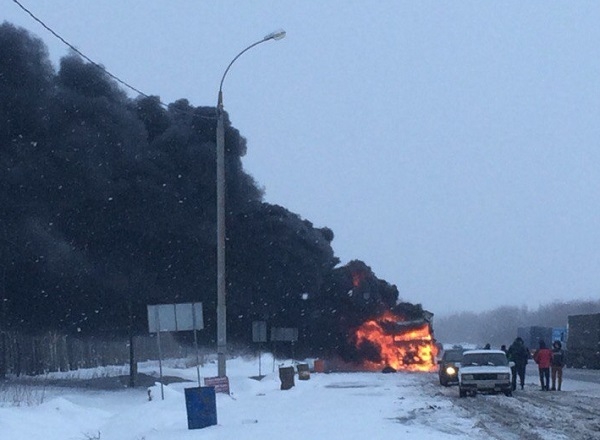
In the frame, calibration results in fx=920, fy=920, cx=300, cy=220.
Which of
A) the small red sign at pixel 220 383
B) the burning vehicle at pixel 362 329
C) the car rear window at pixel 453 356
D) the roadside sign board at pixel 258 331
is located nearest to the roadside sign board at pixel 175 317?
the small red sign at pixel 220 383

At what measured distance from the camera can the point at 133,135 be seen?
148 feet

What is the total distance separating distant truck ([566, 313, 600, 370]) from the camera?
53.0m

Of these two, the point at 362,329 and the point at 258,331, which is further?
the point at 362,329

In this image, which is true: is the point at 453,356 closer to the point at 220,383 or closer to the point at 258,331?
the point at 258,331

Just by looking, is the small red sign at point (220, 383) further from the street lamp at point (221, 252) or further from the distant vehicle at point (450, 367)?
the distant vehicle at point (450, 367)

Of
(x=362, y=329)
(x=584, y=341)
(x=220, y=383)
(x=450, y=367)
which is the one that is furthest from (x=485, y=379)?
(x=362, y=329)

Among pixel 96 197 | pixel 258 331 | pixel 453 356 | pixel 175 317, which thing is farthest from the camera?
pixel 96 197

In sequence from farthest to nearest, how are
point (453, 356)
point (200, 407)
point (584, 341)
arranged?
1. point (584, 341)
2. point (453, 356)
3. point (200, 407)

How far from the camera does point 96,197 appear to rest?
141 ft

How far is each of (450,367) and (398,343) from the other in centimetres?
2788

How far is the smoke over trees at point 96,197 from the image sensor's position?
41.4m

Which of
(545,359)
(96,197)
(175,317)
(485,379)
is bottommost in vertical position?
(485,379)

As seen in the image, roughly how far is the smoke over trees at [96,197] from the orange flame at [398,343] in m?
16.9

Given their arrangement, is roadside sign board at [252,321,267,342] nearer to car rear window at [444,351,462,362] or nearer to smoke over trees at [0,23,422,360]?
car rear window at [444,351,462,362]
